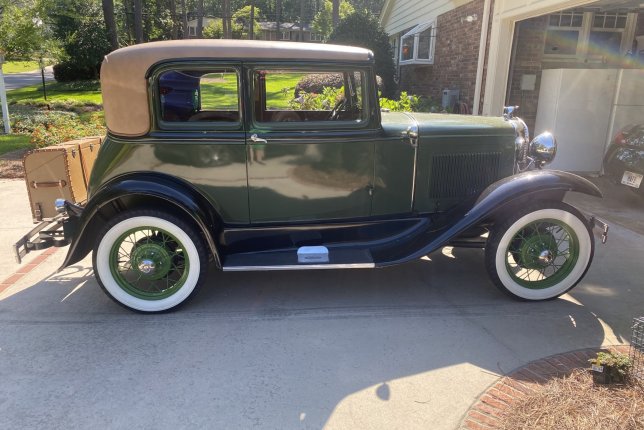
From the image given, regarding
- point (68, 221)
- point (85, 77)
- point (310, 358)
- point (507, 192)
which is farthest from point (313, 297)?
point (85, 77)

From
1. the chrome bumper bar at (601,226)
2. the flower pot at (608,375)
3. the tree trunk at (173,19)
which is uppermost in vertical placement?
the tree trunk at (173,19)

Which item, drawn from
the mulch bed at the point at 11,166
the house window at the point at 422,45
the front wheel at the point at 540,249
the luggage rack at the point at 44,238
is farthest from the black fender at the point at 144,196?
the house window at the point at 422,45

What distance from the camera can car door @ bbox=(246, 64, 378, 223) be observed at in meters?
3.47

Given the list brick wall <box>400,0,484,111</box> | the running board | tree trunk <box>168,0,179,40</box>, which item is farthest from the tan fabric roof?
tree trunk <box>168,0,179,40</box>

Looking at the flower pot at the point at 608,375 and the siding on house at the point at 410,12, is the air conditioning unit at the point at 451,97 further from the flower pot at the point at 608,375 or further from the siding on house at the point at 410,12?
the flower pot at the point at 608,375

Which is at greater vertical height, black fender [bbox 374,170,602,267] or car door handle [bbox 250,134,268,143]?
car door handle [bbox 250,134,268,143]

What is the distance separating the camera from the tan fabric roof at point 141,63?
10.8ft

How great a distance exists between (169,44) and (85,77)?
2334 centimetres

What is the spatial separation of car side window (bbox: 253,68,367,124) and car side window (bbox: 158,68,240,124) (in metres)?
0.18

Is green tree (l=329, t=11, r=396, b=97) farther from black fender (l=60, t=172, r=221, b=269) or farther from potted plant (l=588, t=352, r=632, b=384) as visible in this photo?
potted plant (l=588, t=352, r=632, b=384)

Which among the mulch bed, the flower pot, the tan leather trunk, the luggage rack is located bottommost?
the flower pot

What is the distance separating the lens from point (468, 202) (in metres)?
3.84

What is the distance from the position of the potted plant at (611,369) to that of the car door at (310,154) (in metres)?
1.87

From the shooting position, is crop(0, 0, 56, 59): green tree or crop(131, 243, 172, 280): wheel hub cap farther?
crop(0, 0, 56, 59): green tree
